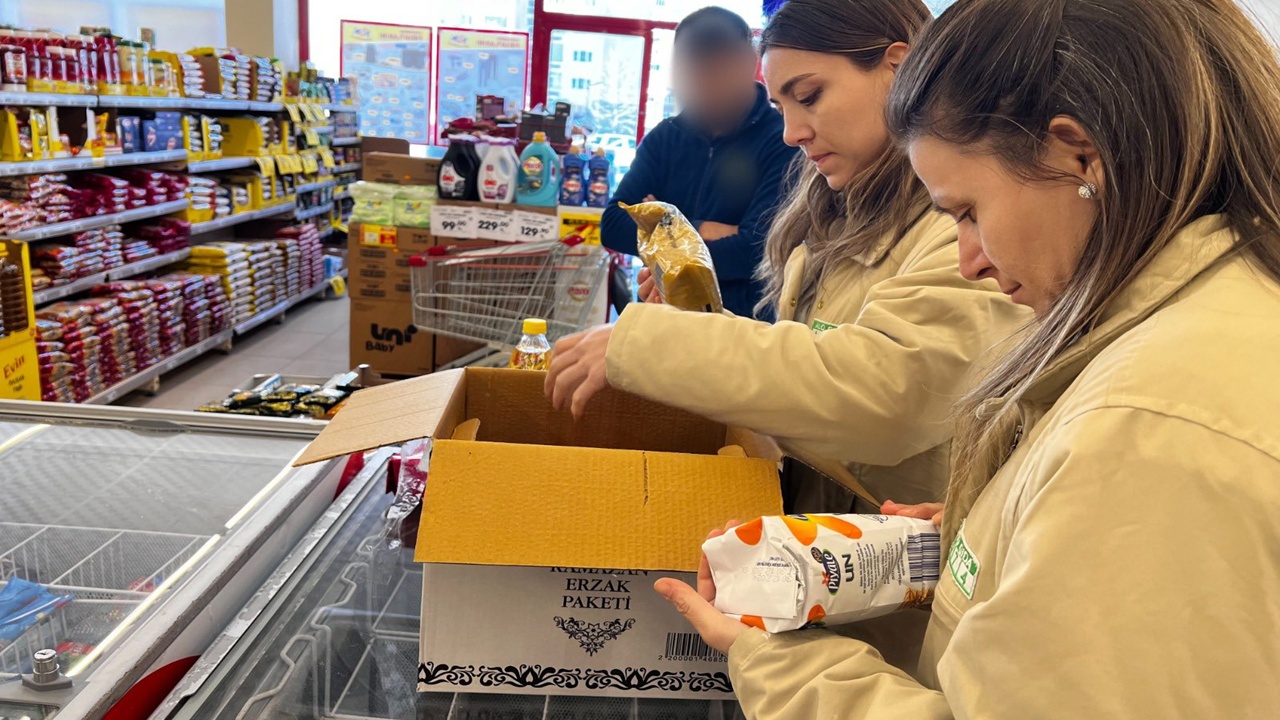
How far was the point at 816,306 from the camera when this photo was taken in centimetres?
153

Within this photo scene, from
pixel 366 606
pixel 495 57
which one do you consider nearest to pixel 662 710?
pixel 366 606

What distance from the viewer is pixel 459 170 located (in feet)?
15.5

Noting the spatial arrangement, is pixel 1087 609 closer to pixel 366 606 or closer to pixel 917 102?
pixel 917 102

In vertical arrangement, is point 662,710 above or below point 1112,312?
below

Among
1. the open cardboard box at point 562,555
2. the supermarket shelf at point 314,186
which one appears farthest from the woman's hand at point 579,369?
the supermarket shelf at point 314,186

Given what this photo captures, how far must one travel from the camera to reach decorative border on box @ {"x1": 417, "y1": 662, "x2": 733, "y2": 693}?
106cm

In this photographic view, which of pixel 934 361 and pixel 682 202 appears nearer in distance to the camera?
pixel 934 361

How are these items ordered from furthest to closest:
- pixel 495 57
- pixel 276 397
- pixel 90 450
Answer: pixel 495 57 < pixel 276 397 < pixel 90 450

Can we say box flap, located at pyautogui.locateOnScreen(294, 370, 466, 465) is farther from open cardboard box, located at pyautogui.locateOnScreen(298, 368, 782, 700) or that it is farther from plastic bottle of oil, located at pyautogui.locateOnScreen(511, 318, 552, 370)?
plastic bottle of oil, located at pyautogui.locateOnScreen(511, 318, 552, 370)

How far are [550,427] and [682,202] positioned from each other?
2060 mm

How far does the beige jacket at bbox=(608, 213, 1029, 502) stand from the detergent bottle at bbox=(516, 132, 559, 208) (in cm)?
371

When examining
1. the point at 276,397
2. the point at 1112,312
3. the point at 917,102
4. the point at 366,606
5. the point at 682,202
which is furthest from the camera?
the point at 682,202

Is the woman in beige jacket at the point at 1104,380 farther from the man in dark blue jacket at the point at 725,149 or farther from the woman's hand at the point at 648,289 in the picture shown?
the man in dark blue jacket at the point at 725,149

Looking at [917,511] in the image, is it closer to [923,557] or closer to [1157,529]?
[923,557]
